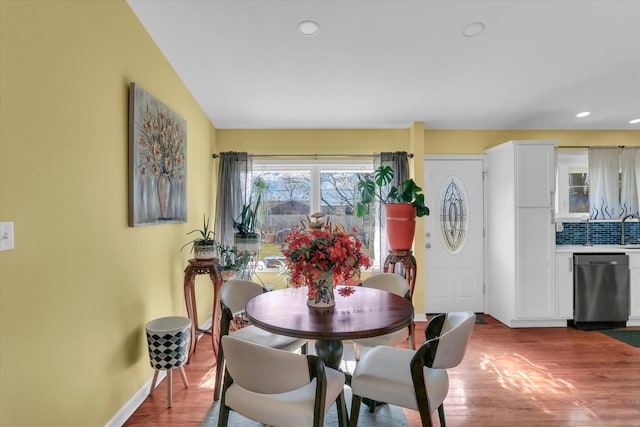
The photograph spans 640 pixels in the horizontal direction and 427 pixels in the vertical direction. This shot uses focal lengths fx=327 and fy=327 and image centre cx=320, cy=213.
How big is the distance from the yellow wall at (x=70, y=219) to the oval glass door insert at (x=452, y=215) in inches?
135

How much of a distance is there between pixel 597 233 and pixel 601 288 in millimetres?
877

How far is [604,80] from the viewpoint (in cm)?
319

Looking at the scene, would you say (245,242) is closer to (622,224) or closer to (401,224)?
(401,224)

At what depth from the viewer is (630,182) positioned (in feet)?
13.7

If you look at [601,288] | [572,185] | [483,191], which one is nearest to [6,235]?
[483,191]

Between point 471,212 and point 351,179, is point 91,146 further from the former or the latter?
point 471,212

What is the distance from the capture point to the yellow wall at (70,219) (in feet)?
4.47

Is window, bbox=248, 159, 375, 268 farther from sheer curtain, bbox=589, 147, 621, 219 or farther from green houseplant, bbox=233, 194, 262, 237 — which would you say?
sheer curtain, bbox=589, 147, 621, 219

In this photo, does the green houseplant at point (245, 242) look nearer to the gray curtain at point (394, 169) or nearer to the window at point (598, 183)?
the gray curtain at point (394, 169)

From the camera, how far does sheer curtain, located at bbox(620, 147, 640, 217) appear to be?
417 centimetres

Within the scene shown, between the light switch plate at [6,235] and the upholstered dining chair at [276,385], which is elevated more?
the light switch plate at [6,235]

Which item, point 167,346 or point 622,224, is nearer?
point 167,346

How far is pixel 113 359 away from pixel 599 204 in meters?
5.42

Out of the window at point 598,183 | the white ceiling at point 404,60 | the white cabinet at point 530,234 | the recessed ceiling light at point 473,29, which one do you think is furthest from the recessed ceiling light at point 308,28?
the window at point 598,183
